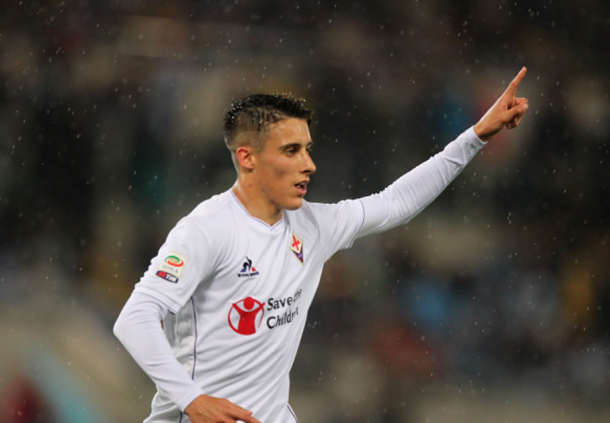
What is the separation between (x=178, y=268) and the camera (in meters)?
2.44

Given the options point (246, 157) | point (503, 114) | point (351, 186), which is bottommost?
point (246, 157)

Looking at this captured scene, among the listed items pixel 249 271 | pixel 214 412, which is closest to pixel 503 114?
pixel 249 271

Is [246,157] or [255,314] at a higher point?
[246,157]

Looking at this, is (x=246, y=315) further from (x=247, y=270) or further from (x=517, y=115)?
(x=517, y=115)

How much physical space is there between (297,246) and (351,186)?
114 inches

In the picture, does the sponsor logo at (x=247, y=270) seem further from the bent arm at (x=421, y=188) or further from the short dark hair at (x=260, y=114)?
the bent arm at (x=421, y=188)

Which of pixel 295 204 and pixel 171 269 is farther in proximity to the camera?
pixel 295 204

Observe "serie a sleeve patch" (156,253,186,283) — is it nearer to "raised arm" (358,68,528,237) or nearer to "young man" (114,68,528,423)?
"young man" (114,68,528,423)

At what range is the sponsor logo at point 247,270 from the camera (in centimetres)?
266

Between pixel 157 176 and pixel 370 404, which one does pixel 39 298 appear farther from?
pixel 370 404

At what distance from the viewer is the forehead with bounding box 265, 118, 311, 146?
9.05 feet

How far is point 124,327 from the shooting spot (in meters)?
2.36

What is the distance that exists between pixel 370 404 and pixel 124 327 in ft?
10.6

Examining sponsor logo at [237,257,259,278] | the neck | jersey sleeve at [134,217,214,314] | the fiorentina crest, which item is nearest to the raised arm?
the fiorentina crest
